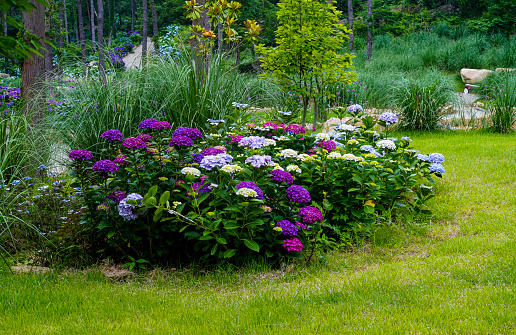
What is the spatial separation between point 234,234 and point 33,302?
4.73ft

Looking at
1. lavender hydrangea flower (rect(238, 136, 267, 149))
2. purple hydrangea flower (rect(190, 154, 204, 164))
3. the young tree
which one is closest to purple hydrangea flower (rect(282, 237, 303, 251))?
lavender hydrangea flower (rect(238, 136, 267, 149))

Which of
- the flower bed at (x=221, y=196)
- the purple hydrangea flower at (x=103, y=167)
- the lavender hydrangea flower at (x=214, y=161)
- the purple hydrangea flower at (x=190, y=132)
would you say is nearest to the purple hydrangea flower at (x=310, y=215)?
the flower bed at (x=221, y=196)

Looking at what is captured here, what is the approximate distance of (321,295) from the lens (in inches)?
113

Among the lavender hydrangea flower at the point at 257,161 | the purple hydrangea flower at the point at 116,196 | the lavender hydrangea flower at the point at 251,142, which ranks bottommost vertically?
the purple hydrangea flower at the point at 116,196

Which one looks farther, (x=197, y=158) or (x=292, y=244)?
(x=197, y=158)

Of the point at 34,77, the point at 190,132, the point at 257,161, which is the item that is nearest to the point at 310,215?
the point at 257,161

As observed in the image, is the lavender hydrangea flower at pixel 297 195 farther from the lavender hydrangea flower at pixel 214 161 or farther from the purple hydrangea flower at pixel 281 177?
the lavender hydrangea flower at pixel 214 161

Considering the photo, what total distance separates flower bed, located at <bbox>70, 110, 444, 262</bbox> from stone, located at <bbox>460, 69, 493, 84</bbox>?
39.1 ft

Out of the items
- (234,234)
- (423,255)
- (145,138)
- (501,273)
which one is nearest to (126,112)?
(145,138)

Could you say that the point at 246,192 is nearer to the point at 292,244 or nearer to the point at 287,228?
the point at 287,228

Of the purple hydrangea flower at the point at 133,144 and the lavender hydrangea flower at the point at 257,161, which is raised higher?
the purple hydrangea flower at the point at 133,144

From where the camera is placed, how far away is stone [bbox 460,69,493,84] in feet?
46.6

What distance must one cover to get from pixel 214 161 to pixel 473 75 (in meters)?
14.0

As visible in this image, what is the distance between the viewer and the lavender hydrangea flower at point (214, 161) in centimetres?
320
